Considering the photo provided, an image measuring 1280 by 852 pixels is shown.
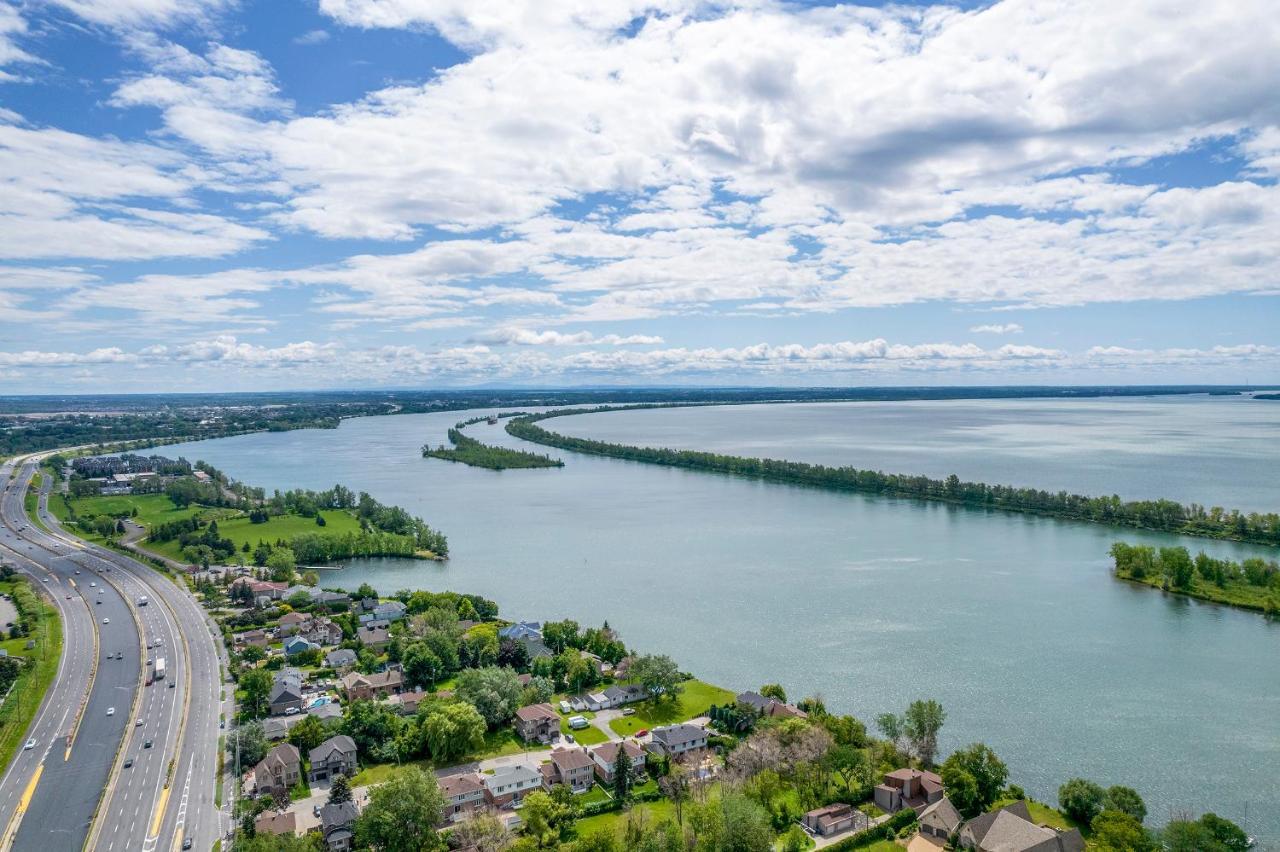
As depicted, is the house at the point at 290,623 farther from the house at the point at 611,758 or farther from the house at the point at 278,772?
the house at the point at 611,758

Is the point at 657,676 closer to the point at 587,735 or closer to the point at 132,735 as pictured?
the point at 587,735

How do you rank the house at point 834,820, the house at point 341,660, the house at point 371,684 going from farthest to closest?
the house at point 341,660 < the house at point 371,684 < the house at point 834,820

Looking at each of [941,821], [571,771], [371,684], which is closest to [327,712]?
[371,684]

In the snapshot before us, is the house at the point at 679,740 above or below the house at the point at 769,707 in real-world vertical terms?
below

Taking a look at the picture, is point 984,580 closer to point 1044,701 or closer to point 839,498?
point 1044,701

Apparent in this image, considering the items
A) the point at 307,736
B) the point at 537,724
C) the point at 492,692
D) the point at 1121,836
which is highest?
the point at 492,692

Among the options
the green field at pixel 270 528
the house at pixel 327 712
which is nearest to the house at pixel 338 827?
the house at pixel 327 712
